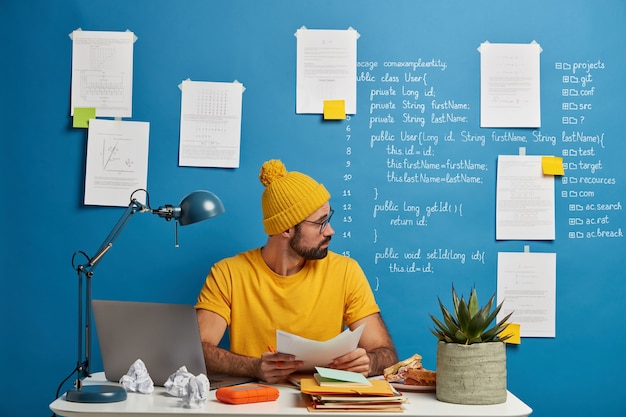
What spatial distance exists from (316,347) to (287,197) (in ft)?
2.75

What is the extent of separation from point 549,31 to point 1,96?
239 cm

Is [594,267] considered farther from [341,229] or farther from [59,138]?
[59,138]

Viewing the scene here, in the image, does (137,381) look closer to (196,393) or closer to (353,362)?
(196,393)

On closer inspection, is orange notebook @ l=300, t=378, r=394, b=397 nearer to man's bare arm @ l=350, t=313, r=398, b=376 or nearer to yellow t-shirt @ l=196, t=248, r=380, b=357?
man's bare arm @ l=350, t=313, r=398, b=376

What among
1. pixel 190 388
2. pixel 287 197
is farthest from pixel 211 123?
pixel 190 388

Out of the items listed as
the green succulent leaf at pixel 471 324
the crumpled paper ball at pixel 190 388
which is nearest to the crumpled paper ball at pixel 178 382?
the crumpled paper ball at pixel 190 388

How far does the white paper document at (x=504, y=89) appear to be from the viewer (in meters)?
3.44

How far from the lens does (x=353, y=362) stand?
2355 millimetres

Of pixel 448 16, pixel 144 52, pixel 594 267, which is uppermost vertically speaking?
pixel 448 16

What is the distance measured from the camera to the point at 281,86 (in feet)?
11.2

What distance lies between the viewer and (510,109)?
11.3ft

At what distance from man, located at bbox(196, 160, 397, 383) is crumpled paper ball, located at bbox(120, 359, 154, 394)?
2.26 ft

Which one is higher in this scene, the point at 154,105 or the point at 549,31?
the point at 549,31

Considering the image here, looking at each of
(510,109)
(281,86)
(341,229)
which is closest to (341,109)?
(281,86)
